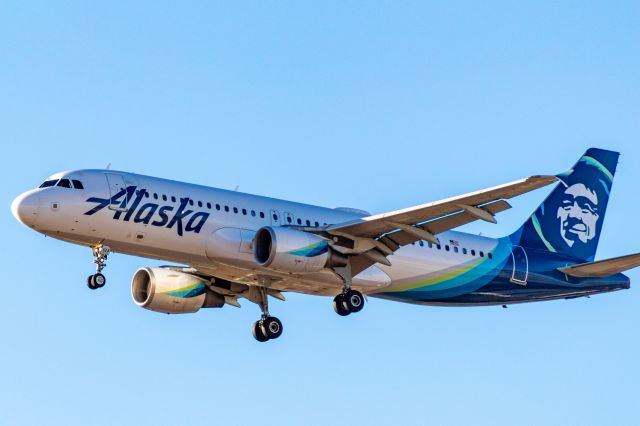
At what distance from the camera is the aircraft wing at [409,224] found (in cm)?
4416

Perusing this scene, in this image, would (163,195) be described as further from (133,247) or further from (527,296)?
(527,296)

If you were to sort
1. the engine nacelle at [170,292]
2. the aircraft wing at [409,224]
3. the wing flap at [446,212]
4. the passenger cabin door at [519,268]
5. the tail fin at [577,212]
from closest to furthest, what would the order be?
the wing flap at [446,212]
the aircraft wing at [409,224]
the engine nacelle at [170,292]
the passenger cabin door at [519,268]
the tail fin at [577,212]

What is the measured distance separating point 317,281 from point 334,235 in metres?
1.96

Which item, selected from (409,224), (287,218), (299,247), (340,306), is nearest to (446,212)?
(409,224)

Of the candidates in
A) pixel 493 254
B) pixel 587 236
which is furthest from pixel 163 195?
pixel 587 236

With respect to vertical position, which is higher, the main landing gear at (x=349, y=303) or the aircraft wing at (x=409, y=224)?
the aircraft wing at (x=409, y=224)

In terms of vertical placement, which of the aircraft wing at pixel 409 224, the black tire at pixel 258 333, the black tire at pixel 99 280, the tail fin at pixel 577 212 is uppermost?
the tail fin at pixel 577 212

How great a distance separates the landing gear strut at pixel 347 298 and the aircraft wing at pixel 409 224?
18.6 inches

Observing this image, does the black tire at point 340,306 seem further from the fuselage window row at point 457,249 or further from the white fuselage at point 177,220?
the fuselage window row at point 457,249

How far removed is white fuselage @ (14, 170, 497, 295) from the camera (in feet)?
150

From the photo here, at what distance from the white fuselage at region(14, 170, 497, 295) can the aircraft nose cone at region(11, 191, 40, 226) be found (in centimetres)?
3

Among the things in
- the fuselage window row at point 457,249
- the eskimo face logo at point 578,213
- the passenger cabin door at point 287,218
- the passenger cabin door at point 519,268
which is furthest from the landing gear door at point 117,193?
the eskimo face logo at point 578,213

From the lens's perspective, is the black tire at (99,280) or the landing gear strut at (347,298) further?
the landing gear strut at (347,298)

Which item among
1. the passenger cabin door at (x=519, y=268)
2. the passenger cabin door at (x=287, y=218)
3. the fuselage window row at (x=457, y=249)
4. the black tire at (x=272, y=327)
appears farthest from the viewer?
the passenger cabin door at (x=519, y=268)
